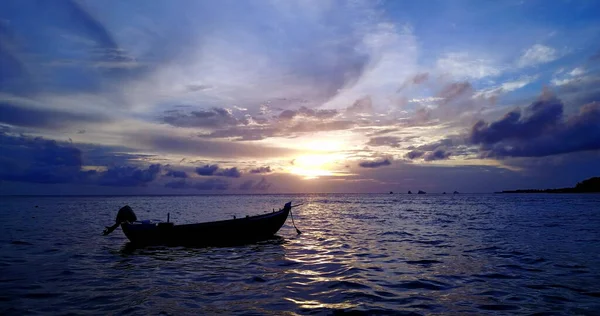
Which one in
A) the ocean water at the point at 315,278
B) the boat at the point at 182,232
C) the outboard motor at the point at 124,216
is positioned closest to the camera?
the ocean water at the point at 315,278

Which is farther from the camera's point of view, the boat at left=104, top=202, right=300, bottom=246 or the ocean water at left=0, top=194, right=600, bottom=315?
the boat at left=104, top=202, right=300, bottom=246

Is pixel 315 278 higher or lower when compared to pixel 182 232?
lower

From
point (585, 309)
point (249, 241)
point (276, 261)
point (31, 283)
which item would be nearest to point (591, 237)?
point (585, 309)

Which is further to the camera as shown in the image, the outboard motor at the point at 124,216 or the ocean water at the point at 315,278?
the outboard motor at the point at 124,216

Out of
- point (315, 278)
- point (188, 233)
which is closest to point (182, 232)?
point (188, 233)

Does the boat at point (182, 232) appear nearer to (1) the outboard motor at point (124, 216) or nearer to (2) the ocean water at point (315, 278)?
(1) the outboard motor at point (124, 216)

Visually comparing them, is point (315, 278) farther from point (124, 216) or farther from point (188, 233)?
point (124, 216)

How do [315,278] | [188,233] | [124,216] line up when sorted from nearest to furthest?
1. [315,278]
2. [188,233]
3. [124,216]

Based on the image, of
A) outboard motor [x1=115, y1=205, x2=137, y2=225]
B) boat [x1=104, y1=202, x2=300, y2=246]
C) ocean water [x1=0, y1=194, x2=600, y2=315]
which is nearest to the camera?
ocean water [x1=0, y1=194, x2=600, y2=315]

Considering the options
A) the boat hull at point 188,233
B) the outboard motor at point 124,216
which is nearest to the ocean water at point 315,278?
the boat hull at point 188,233

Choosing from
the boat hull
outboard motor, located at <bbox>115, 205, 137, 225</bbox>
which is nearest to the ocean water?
the boat hull

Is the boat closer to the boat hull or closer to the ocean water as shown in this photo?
the boat hull

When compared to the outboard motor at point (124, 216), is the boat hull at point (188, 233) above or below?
below

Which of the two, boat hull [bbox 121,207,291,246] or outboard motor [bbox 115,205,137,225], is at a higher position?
outboard motor [bbox 115,205,137,225]
